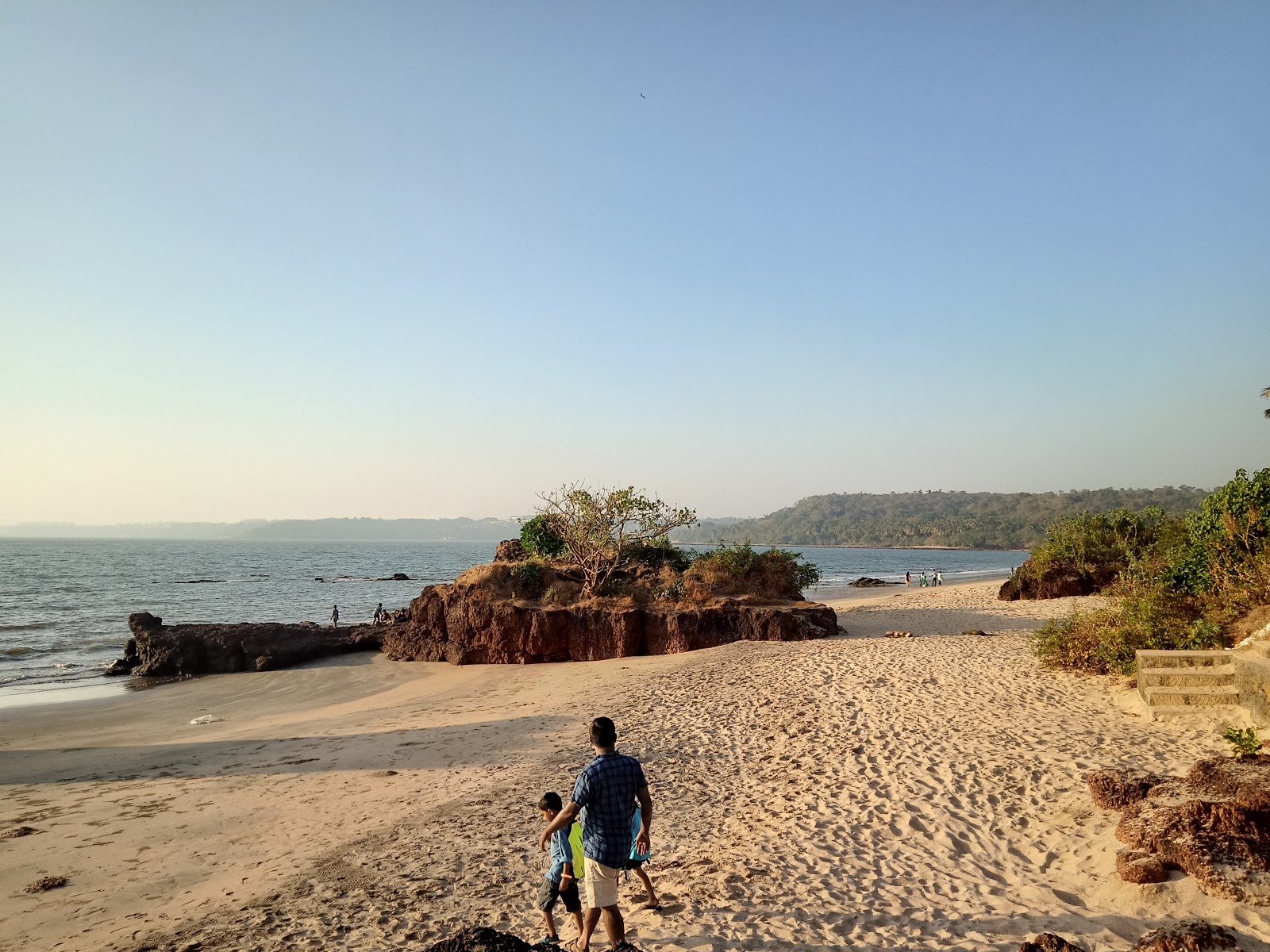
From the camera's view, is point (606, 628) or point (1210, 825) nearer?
point (1210, 825)

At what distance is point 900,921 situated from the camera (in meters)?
5.31

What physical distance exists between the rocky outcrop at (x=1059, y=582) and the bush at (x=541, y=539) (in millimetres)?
Answer: 17687

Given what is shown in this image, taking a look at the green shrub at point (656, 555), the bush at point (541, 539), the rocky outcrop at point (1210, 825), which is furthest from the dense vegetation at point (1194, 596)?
the bush at point (541, 539)

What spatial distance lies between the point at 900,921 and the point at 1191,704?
7111mm

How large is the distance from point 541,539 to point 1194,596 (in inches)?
730

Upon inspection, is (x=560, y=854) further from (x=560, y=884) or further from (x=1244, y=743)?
(x=1244, y=743)

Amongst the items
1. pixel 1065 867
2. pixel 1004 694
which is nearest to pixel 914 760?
pixel 1065 867

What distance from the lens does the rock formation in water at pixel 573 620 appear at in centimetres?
1972

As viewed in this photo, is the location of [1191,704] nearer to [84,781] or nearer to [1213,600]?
[1213,600]

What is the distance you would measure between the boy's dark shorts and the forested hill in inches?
4610

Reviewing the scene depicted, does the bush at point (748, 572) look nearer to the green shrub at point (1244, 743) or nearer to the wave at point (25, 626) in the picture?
the green shrub at point (1244, 743)

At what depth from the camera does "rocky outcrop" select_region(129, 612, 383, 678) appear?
21000 mm

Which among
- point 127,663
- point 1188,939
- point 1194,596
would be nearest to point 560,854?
point 1188,939

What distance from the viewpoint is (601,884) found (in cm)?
476
